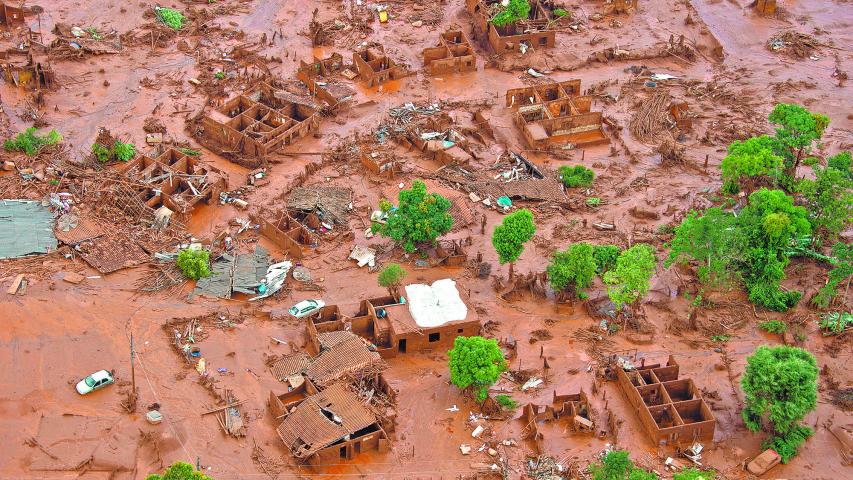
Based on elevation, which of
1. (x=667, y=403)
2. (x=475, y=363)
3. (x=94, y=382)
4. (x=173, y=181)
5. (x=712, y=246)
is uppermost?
(x=173, y=181)

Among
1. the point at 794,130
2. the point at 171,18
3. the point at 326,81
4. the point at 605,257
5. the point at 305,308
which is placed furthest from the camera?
the point at 171,18

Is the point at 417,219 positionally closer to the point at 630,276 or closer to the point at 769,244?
the point at 630,276

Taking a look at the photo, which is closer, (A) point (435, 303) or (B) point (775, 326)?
(A) point (435, 303)

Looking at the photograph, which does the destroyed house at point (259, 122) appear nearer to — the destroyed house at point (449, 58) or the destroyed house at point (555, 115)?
the destroyed house at point (449, 58)

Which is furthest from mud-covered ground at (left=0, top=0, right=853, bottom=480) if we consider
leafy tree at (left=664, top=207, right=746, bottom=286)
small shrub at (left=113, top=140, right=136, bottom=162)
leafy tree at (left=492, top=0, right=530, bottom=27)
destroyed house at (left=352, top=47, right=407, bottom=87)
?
leafy tree at (left=492, top=0, right=530, bottom=27)

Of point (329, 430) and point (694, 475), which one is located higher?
point (329, 430)

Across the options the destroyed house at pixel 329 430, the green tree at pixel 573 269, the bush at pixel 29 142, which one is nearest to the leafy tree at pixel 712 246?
the green tree at pixel 573 269

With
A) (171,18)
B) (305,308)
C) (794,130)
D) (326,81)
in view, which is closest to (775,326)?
(794,130)
